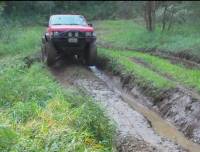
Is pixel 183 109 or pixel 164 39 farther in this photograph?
pixel 164 39

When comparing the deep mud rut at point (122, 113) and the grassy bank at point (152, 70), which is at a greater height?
the grassy bank at point (152, 70)

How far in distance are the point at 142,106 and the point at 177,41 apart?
288 inches

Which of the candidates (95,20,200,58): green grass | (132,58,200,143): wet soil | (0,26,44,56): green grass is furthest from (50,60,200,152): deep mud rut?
(95,20,200,58): green grass

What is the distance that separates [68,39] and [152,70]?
2.92 m

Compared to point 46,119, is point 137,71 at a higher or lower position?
lower

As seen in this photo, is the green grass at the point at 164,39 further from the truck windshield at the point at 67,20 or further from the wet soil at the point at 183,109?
the wet soil at the point at 183,109

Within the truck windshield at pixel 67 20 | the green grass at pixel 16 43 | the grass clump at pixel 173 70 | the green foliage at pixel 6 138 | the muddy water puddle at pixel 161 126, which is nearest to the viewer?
the green foliage at pixel 6 138

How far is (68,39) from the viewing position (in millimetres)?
16141

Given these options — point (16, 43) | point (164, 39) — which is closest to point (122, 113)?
point (164, 39)

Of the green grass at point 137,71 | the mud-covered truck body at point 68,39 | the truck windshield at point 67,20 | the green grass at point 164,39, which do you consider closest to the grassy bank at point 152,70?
the green grass at point 137,71

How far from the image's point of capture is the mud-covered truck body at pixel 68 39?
16125 millimetres

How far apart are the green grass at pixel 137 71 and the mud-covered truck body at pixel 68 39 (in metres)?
0.79

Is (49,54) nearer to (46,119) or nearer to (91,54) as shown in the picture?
(91,54)

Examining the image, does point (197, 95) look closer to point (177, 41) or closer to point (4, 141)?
point (4, 141)
